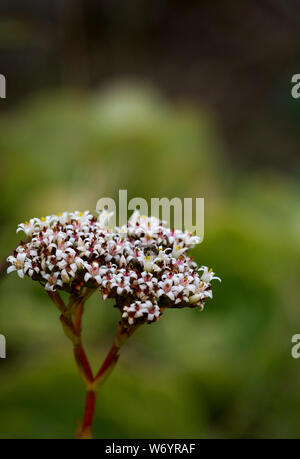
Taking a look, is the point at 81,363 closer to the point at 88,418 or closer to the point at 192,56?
the point at 88,418

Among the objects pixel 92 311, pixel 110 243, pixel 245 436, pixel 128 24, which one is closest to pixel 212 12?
pixel 128 24

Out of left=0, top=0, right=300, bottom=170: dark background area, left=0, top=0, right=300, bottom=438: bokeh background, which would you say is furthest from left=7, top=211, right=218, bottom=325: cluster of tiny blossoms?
left=0, top=0, right=300, bottom=170: dark background area

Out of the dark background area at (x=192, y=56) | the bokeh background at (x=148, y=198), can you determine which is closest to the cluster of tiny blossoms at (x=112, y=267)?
the bokeh background at (x=148, y=198)

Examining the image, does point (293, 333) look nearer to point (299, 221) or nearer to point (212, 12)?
point (299, 221)

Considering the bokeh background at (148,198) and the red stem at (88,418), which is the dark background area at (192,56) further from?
the red stem at (88,418)

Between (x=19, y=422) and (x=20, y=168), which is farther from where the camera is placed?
(x=20, y=168)

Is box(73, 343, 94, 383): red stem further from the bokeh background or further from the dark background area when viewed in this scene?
the dark background area
